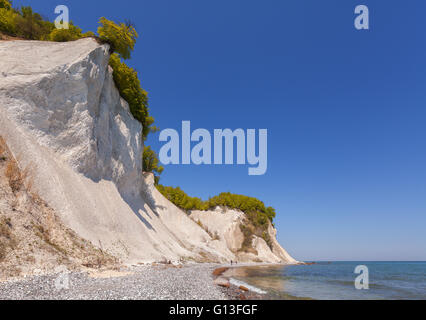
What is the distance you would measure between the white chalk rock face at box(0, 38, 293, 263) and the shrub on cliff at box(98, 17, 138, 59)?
5.25 feet

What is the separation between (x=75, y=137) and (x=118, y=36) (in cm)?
1225

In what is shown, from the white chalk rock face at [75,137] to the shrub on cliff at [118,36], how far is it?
5.25 ft

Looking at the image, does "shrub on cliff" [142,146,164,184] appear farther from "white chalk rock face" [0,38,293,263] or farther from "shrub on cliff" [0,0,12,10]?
"shrub on cliff" [0,0,12,10]

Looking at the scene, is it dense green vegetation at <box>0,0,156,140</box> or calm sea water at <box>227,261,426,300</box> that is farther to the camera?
dense green vegetation at <box>0,0,156,140</box>

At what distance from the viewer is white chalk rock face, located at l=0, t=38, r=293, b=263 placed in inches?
637

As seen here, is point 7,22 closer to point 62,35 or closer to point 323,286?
point 62,35

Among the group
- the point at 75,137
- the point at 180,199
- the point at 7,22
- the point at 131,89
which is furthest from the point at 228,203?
the point at 7,22

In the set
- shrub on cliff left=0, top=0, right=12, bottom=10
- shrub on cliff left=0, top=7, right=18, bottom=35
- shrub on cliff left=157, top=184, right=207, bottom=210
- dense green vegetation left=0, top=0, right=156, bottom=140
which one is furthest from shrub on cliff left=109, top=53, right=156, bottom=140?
shrub on cliff left=157, top=184, right=207, bottom=210

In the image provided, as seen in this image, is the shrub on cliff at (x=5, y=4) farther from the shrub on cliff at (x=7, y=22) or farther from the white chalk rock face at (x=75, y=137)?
the white chalk rock face at (x=75, y=137)

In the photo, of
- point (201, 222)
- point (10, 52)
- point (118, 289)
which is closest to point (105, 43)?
point (10, 52)

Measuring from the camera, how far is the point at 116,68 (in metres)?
27.4

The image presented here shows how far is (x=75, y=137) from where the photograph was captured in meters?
19.8

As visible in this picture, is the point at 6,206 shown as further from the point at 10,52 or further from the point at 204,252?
the point at 204,252

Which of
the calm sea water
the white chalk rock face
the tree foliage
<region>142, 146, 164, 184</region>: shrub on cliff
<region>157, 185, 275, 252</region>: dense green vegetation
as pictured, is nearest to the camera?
the calm sea water
